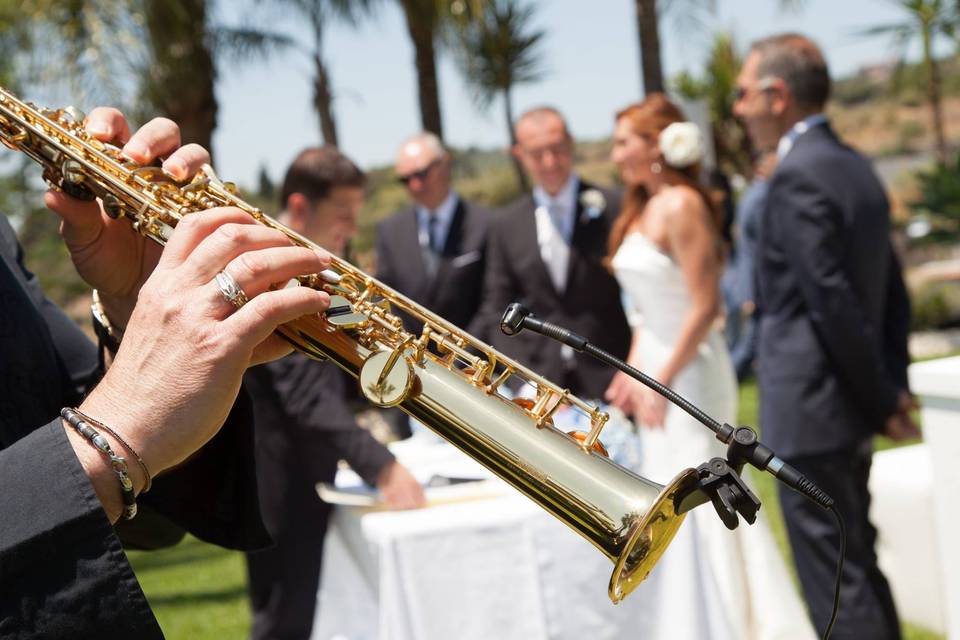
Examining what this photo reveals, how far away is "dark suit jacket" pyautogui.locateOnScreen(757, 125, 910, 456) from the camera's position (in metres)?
3.78

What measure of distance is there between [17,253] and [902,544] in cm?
439

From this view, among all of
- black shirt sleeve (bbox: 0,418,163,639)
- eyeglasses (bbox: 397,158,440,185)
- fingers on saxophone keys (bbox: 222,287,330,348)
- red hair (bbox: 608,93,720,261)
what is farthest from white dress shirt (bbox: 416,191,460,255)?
black shirt sleeve (bbox: 0,418,163,639)

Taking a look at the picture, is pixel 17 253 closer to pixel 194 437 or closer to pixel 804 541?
pixel 194 437

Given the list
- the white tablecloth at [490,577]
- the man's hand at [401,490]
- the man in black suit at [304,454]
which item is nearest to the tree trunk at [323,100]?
the man in black suit at [304,454]

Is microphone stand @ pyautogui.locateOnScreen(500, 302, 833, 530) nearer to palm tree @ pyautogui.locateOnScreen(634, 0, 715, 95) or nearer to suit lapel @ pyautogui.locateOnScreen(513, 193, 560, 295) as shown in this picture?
suit lapel @ pyautogui.locateOnScreen(513, 193, 560, 295)

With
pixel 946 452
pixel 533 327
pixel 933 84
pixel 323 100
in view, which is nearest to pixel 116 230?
pixel 533 327

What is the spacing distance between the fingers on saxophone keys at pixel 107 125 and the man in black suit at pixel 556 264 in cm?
349

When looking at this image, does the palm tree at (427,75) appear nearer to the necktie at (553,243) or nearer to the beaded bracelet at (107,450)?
the necktie at (553,243)

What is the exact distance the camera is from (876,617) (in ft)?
13.0

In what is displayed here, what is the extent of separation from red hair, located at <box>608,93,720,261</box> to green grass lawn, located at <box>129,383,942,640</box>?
1.85 metres

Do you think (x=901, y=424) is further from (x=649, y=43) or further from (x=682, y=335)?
(x=649, y=43)

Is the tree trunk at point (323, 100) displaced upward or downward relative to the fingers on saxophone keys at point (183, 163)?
downward

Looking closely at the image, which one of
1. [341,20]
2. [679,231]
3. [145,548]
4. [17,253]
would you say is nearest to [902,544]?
[679,231]

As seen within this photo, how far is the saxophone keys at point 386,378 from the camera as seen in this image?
156cm
